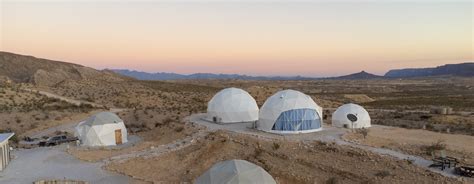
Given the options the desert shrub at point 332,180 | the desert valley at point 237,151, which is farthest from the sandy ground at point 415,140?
the desert shrub at point 332,180

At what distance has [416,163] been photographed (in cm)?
1897

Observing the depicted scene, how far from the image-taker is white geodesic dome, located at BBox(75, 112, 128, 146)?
90.2 feet

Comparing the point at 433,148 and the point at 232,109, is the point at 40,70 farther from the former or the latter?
the point at 433,148

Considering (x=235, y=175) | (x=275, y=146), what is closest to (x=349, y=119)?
(x=275, y=146)

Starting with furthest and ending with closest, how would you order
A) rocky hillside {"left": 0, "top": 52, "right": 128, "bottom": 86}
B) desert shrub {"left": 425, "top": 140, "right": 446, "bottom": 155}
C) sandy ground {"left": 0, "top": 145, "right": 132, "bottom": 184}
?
1. rocky hillside {"left": 0, "top": 52, "right": 128, "bottom": 86}
2. desert shrub {"left": 425, "top": 140, "right": 446, "bottom": 155}
3. sandy ground {"left": 0, "top": 145, "right": 132, "bottom": 184}

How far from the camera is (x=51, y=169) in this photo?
2159cm

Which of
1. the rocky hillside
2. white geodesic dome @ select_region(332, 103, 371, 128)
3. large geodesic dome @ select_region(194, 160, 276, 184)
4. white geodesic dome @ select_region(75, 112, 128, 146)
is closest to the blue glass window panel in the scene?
white geodesic dome @ select_region(332, 103, 371, 128)

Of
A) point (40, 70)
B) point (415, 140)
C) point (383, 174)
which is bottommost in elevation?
point (383, 174)

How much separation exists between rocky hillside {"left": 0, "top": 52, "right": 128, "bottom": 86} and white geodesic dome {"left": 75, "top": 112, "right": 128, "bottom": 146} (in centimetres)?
6494

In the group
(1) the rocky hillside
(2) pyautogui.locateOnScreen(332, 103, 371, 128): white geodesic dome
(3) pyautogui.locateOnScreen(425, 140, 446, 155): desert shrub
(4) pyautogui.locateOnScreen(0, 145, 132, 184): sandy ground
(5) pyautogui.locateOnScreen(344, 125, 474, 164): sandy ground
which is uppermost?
(1) the rocky hillside

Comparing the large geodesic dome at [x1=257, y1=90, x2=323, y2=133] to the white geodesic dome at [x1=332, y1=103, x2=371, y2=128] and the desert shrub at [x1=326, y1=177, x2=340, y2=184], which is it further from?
the desert shrub at [x1=326, y1=177, x2=340, y2=184]

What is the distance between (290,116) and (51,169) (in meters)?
14.5

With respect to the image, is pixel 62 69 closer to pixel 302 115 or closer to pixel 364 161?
pixel 302 115

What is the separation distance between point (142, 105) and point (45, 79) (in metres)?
45.4
